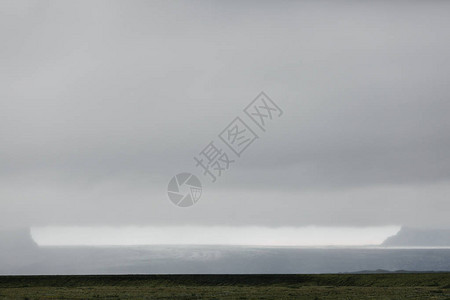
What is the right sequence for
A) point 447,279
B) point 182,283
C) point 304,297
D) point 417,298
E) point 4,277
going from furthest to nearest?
point 4,277 < point 182,283 < point 447,279 < point 304,297 < point 417,298

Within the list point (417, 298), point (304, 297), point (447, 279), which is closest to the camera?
point (417, 298)

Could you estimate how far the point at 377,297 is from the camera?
4978 cm

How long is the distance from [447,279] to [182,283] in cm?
4174

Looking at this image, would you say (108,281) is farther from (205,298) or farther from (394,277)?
(394,277)

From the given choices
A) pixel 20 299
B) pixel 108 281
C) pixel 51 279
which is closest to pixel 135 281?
pixel 108 281

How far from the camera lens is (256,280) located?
285ft

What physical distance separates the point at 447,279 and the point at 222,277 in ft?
124

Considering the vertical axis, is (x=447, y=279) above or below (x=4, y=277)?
below

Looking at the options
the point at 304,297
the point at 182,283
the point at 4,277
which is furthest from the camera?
the point at 4,277

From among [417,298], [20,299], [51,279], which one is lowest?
[417,298]

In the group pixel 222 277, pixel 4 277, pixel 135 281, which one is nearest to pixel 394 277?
pixel 222 277

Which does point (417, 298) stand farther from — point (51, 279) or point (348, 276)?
point (51, 279)

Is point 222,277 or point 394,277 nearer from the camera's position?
point 394,277

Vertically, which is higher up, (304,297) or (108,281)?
(108,281)
